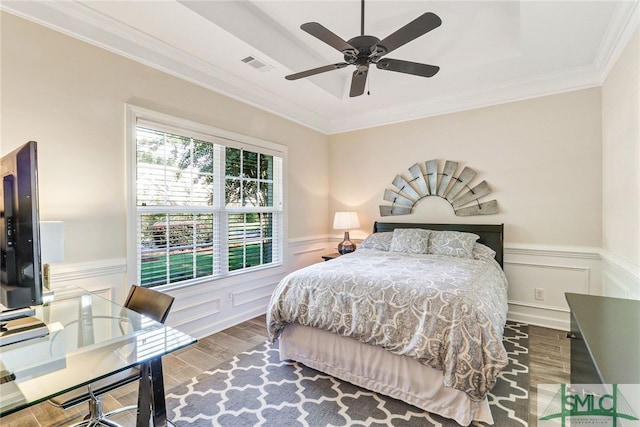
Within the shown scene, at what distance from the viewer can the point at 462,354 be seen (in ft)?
5.87

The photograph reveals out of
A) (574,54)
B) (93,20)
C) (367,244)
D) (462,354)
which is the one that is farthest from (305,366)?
(574,54)

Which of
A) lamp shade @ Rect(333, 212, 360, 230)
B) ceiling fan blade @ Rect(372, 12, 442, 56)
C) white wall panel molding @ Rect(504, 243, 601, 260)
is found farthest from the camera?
lamp shade @ Rect(333, 212, 360, 230)

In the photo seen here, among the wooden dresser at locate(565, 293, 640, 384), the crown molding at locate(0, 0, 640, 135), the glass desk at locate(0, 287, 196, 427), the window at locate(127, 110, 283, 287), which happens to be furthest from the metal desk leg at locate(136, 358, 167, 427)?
the crown molding at locate(0, 0, 640, 135)

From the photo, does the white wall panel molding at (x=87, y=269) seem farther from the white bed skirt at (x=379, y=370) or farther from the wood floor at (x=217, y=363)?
the white bed skirt at (x=379, y=370)

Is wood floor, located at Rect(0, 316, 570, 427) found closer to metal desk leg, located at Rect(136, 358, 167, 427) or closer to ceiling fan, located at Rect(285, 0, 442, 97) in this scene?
metal desk leg, located at Rect(136, 358, 167, 427)

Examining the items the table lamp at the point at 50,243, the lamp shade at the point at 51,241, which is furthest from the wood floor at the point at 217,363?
the lamp shade at the point at 51,241

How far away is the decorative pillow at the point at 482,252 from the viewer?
3.28 metres

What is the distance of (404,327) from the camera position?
201 cm

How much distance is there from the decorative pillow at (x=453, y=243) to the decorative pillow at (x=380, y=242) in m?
0.52

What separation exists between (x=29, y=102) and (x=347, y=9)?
244 cm

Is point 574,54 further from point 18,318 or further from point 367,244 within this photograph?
point 18,318

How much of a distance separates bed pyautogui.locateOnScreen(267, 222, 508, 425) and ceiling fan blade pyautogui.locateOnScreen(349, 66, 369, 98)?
1.55 meters

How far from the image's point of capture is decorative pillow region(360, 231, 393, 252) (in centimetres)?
383

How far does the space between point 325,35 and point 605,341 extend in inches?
81.2
